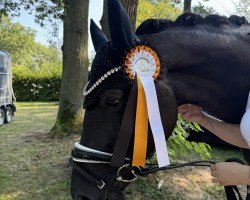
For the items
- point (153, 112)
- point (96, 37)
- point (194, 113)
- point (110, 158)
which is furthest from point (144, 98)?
point (194, 113)

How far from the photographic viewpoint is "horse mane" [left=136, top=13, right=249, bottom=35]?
6.16 feet

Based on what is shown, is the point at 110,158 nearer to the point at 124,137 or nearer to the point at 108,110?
the point at 124,137

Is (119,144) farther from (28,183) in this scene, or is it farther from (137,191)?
(28,183)

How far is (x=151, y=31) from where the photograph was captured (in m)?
1.89

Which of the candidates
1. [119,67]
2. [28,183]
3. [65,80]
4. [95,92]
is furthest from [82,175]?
[65,80]

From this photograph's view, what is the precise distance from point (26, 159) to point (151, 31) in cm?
514

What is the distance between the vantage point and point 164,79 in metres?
1.80

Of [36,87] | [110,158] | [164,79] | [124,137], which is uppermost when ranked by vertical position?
[164,79]

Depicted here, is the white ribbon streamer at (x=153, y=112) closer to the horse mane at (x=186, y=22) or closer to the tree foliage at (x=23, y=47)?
the horse mane at (x=186, y=22)

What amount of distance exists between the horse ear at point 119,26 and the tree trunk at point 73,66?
19.2 ft

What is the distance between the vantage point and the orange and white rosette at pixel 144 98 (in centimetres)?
170

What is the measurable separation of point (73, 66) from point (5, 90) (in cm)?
621

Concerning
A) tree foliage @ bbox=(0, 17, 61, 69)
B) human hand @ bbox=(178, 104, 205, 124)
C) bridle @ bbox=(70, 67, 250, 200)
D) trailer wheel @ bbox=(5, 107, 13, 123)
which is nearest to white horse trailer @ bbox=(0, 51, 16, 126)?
trailer wheel @ bbox=(5, 107, 13, 123)

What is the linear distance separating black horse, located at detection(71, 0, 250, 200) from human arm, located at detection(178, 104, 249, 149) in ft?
0.19
